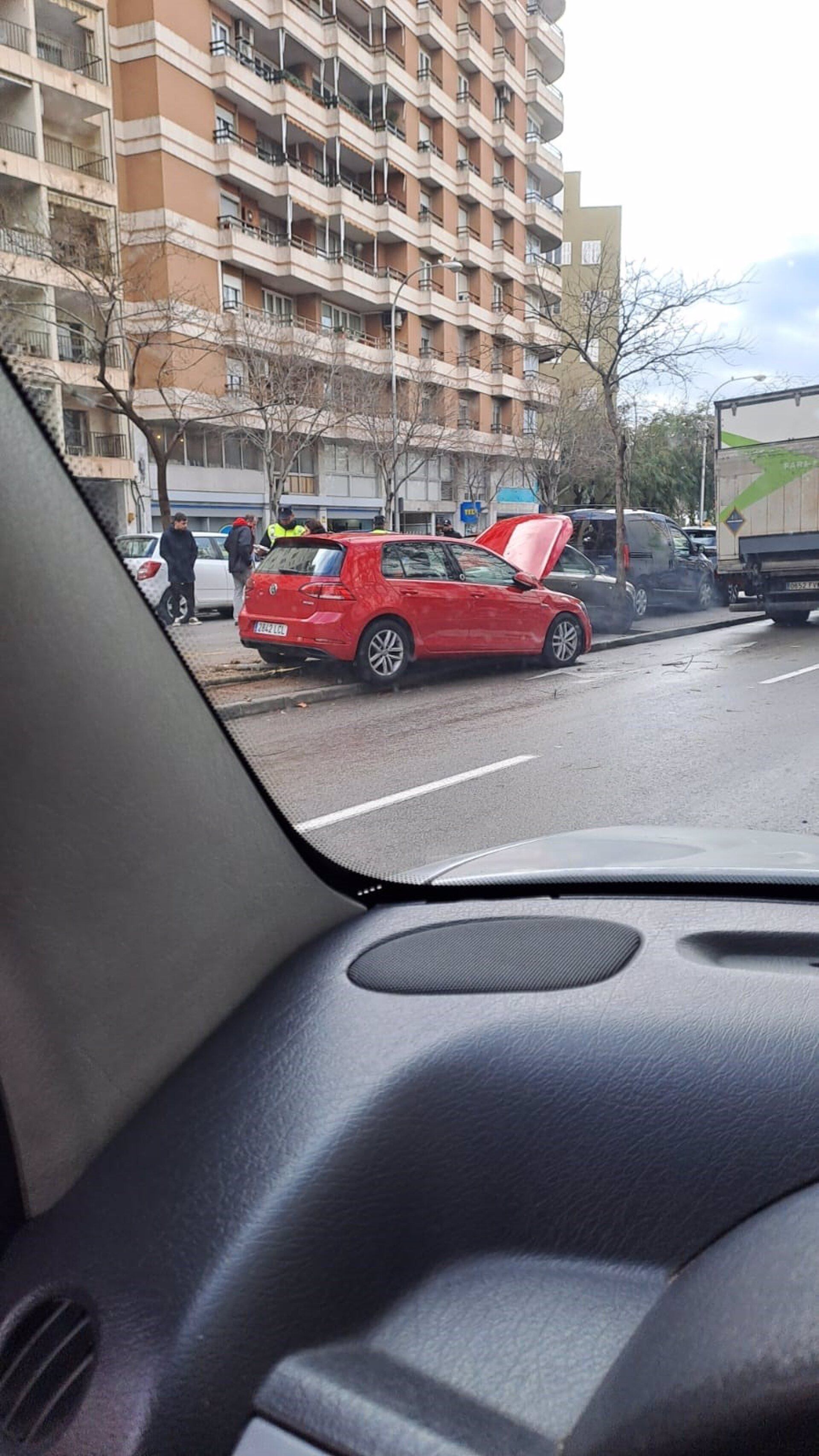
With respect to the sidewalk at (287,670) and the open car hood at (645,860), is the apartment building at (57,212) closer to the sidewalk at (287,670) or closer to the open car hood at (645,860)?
the sidewalk at (287,670)

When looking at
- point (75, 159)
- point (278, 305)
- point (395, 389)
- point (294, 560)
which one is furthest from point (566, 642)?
point (395, 389)

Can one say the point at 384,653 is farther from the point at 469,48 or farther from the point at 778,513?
the point at 778,513

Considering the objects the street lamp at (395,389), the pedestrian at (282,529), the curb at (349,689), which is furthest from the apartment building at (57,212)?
the street lamp at (395,389)

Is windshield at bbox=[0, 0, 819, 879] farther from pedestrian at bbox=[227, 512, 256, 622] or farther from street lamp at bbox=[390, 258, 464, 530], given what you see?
street lamp at bbox=[390, 258, 464, 530]

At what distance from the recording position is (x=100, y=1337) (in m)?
1.03

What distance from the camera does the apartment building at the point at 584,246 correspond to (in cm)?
214

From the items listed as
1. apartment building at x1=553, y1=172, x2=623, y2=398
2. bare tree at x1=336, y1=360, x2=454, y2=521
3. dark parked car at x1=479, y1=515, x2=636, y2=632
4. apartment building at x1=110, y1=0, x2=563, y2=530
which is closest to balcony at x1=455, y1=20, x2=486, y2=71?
apartment building at x1=110, y1=0, x2=563, y2=530

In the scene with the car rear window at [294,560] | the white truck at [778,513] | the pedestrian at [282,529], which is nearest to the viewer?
the car rear window at [294,560]

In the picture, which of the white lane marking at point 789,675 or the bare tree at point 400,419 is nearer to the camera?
the white lane marking at point 789,675

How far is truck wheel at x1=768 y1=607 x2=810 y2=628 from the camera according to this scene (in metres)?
5.40

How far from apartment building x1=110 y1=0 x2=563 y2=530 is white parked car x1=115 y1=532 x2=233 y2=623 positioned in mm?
106

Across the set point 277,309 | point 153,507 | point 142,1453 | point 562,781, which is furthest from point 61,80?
point 277,309

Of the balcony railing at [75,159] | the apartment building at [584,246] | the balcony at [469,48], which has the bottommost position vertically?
the balcony railing at [75,159]

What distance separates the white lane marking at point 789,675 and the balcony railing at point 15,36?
4.00 m
